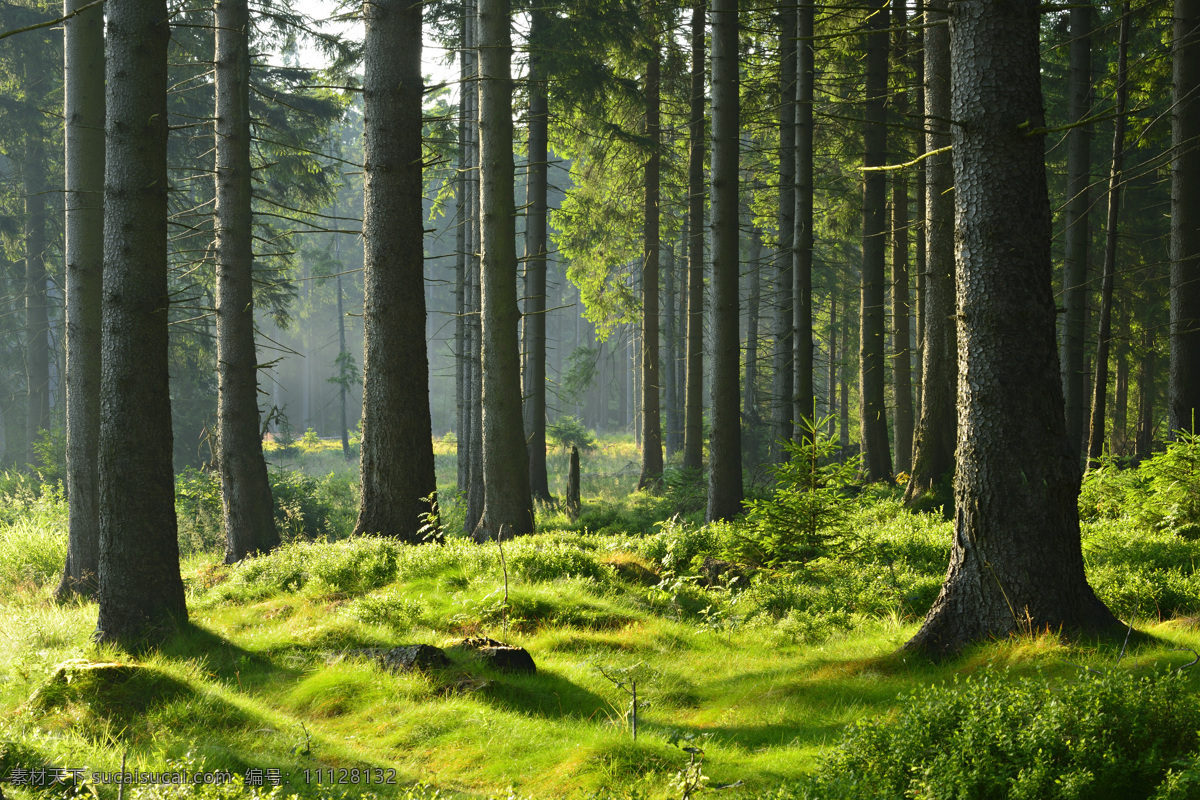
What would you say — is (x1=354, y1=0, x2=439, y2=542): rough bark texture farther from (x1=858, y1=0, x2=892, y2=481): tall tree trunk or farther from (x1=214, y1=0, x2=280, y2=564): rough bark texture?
(x1=858, y1=0, x2=892, y2=481): tall tree trunk

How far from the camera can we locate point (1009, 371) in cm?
494

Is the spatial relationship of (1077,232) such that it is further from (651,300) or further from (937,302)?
(651,300)

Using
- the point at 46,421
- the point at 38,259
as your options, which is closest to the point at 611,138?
the point at 38,259

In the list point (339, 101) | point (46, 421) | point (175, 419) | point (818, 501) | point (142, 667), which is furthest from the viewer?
point (46, 421)

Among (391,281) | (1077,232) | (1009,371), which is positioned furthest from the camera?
(1077,232)

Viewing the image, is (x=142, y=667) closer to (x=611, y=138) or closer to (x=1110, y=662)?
(x=1110, y=662)

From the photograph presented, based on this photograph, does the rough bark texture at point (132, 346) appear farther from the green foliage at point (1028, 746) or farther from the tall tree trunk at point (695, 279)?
the tall tree trunk at point (695, 279)

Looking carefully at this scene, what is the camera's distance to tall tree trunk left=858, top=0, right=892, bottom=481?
44.7 feet

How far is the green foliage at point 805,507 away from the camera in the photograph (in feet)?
24.6

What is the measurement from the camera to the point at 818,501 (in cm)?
750

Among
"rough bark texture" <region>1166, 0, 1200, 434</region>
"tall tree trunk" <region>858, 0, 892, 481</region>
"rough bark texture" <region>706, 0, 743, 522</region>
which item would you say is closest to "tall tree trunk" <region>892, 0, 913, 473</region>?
"tall tree trunk" <region>858, 0, 892, 481</region>

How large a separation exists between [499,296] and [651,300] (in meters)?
10.3

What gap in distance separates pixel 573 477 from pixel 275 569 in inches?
323

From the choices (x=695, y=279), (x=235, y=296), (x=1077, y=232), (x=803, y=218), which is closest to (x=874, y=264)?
(x=803, y=218)
